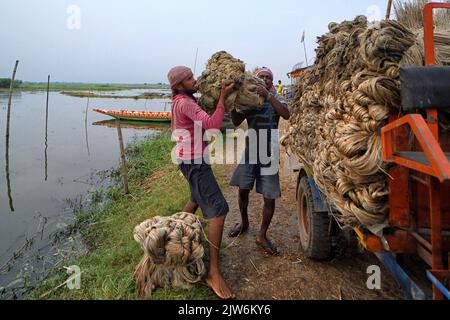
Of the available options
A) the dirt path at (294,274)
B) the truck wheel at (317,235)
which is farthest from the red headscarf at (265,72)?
the dirt path at (294,274)

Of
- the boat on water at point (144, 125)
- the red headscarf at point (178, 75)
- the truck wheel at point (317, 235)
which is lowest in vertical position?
the truck wheel at point (317, 235)

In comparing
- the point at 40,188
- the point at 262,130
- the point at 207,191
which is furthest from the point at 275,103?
the point at 40,188

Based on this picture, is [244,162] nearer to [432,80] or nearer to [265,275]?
[265,275]

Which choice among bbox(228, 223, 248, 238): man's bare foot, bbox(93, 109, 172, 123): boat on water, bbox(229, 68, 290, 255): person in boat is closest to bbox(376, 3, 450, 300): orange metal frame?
bbox(229, 68, 290, 255): person in boat

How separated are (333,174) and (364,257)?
1.60 metres

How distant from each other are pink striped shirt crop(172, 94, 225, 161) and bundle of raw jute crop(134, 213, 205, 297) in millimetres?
642

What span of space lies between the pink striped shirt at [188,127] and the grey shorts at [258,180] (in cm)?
81

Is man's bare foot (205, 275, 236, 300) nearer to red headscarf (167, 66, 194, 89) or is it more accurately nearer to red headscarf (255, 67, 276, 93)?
red headscarf (167, 66, 194, 89)

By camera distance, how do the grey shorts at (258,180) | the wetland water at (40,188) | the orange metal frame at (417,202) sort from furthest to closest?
the wetland water at (40,188), the grey shorts at (258,180), the orange metal frame at (417,202)

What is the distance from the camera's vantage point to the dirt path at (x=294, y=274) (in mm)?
2795

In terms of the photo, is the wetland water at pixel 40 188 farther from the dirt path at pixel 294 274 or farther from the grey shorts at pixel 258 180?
the grey shorts at pixel 258 180

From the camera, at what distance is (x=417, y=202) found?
186cm

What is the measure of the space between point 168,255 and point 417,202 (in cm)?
191

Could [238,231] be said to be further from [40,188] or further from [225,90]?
[40,188]
